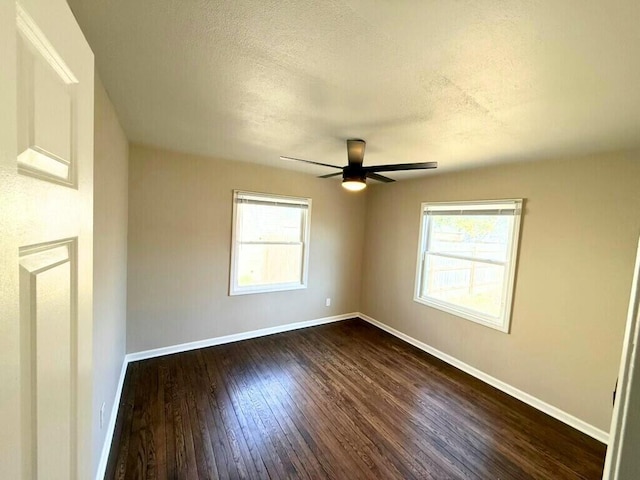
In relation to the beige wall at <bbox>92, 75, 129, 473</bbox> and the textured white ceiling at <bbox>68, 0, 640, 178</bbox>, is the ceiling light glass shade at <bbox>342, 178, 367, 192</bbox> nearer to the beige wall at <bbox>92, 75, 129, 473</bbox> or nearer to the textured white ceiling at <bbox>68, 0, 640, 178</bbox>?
the textured white ceiling at <bbox>68, 0, 640, 178</bbox>

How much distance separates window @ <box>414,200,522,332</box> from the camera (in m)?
2.94

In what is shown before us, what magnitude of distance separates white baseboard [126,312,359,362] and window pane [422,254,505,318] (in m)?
1.68

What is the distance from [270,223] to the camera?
3904mm

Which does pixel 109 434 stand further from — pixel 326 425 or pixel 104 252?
pixel 326 425

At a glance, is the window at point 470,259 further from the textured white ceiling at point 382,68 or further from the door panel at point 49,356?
the door panel at point 49,356

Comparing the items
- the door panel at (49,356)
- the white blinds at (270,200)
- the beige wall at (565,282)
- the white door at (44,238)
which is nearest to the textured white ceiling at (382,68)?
the beige wall at (565,282)

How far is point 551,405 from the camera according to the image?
2.57m

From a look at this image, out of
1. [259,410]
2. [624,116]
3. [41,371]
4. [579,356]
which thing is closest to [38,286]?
[41,371]

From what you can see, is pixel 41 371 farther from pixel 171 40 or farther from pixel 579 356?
pixel 579 356

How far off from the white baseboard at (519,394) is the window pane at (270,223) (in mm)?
2234

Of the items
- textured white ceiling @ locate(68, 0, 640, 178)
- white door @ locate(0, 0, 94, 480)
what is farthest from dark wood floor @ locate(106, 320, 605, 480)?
textured white ceiling @ locate(68, 0, 640, 178)

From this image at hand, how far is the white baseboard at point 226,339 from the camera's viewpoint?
123 inches

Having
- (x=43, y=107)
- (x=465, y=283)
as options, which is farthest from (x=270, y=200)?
(x=43, y=107)

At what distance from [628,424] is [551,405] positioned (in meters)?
2.94
